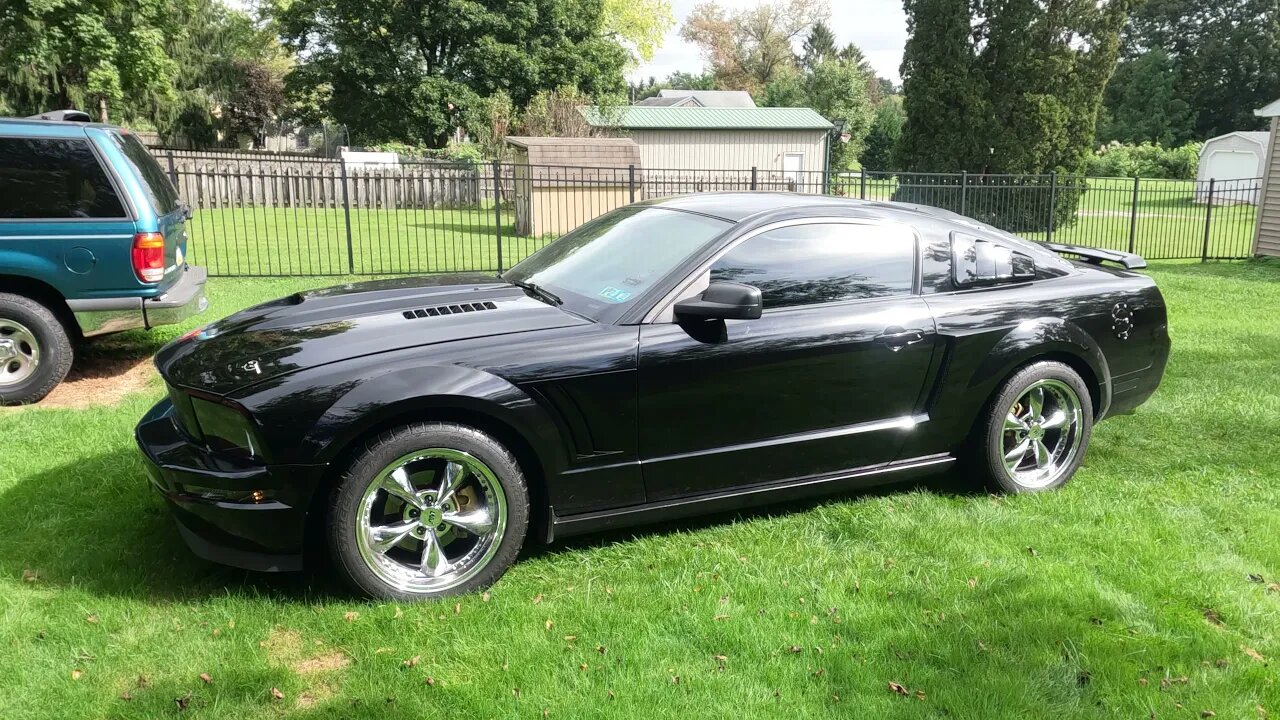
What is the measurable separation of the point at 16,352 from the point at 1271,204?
732 inches

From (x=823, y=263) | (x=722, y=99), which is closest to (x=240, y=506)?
(x=823, y=263)

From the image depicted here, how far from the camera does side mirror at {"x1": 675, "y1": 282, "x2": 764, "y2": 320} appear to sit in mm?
3537

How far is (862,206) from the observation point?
444 cm

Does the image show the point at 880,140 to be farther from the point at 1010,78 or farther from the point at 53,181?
the point at 53,181

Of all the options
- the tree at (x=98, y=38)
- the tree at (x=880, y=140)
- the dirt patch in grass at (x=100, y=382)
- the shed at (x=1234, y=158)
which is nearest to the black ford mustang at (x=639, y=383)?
→ the dirt patch in grass at (x=100, y=382)

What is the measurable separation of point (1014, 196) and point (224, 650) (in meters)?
21.1

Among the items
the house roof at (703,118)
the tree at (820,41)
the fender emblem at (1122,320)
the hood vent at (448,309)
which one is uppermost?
the tree at (820,41)

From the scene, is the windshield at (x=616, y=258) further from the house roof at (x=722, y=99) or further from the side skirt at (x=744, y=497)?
the house roof at (x=722, y=99)

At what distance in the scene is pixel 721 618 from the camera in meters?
3.34

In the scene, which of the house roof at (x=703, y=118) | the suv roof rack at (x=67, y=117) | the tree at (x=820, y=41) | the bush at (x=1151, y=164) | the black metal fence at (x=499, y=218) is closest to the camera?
the suv roof rack at (x=67, y=117)

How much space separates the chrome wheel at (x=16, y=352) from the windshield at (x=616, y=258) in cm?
358

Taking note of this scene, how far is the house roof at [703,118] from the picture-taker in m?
33.5

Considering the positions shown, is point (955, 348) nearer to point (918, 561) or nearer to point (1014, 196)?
point (918, 561)

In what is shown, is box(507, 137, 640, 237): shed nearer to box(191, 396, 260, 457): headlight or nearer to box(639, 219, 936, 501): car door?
box(639, 219, 936, 501): car door
